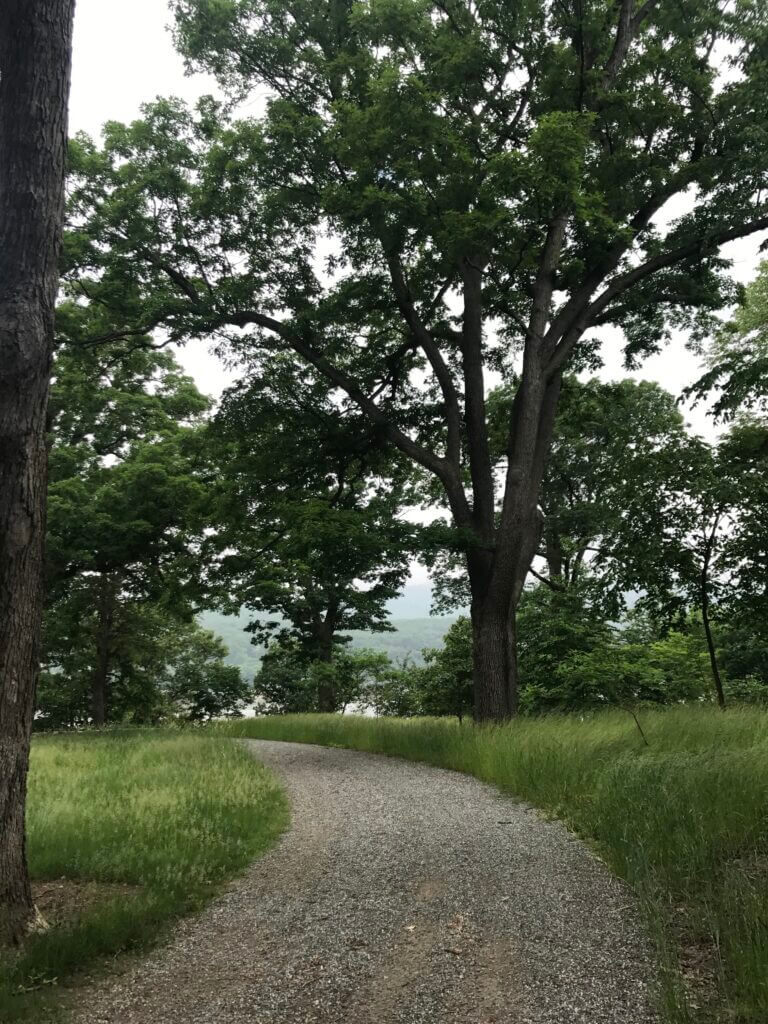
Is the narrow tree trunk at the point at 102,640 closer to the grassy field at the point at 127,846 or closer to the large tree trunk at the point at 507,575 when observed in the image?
the grassy field at the point at 127,846

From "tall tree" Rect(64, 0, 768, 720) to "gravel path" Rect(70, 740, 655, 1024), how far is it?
615 centimetres

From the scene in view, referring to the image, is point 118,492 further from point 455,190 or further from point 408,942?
point 408,942

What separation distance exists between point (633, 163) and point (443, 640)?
13.5 meters

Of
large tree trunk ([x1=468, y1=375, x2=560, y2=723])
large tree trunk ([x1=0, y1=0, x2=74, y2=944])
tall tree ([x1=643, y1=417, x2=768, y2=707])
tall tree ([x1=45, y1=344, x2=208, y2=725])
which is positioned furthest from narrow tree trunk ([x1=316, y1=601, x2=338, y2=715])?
large tree trunk ([x1=0, y1=0, x2=74, y2=944])

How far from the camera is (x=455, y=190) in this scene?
9.56m

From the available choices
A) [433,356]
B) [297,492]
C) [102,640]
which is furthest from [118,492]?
[433,356]

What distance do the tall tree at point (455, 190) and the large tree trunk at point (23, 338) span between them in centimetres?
614

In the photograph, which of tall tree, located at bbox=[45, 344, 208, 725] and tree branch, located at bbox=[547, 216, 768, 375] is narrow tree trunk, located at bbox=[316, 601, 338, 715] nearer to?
tall tree, located at bbox=[45, 344, 208, 725]

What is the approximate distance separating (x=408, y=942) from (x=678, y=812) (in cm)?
227

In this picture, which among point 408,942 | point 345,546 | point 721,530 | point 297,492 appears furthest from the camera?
point 297,492

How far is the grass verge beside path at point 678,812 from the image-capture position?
2.89m

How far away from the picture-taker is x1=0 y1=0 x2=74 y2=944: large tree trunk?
3.76 metres

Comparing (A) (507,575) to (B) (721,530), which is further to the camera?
(A) (507,575)

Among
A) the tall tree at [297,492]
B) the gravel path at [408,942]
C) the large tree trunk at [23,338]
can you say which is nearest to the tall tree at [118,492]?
the tall tree at [297,492]
